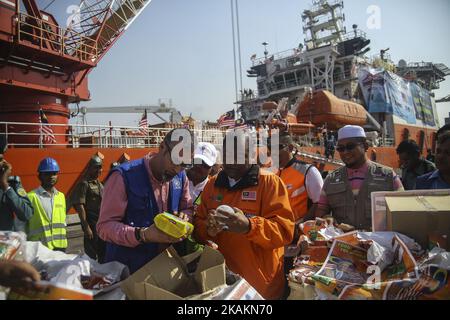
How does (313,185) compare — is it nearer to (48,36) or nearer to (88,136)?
(88,136)

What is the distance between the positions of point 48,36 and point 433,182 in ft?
41.9

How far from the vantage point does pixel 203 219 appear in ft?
7.04

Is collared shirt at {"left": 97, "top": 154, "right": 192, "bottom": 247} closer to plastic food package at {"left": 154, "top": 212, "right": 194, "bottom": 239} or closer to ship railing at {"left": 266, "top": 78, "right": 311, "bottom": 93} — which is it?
plastic food package at {"left": 154, "top": 212, "right": 194, "bottom": 239}

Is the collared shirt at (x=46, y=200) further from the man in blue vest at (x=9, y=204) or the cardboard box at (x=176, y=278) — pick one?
the cardboard box at (x=176, y=278)

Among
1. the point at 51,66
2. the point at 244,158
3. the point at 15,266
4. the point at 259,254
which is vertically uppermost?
the point at 51,66

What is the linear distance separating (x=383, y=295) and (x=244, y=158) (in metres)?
1.18

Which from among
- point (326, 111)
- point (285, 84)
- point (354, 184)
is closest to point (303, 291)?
point (354, 184)

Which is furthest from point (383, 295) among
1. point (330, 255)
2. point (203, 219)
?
point (203, 219)

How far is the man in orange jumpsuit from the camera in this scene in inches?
75.9

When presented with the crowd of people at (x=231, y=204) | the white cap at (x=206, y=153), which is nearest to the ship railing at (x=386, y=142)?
the crowd of people at (x=231, y=204)

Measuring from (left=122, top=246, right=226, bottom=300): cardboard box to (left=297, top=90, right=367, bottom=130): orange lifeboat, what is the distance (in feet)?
57.1

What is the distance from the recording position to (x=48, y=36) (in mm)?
10922
